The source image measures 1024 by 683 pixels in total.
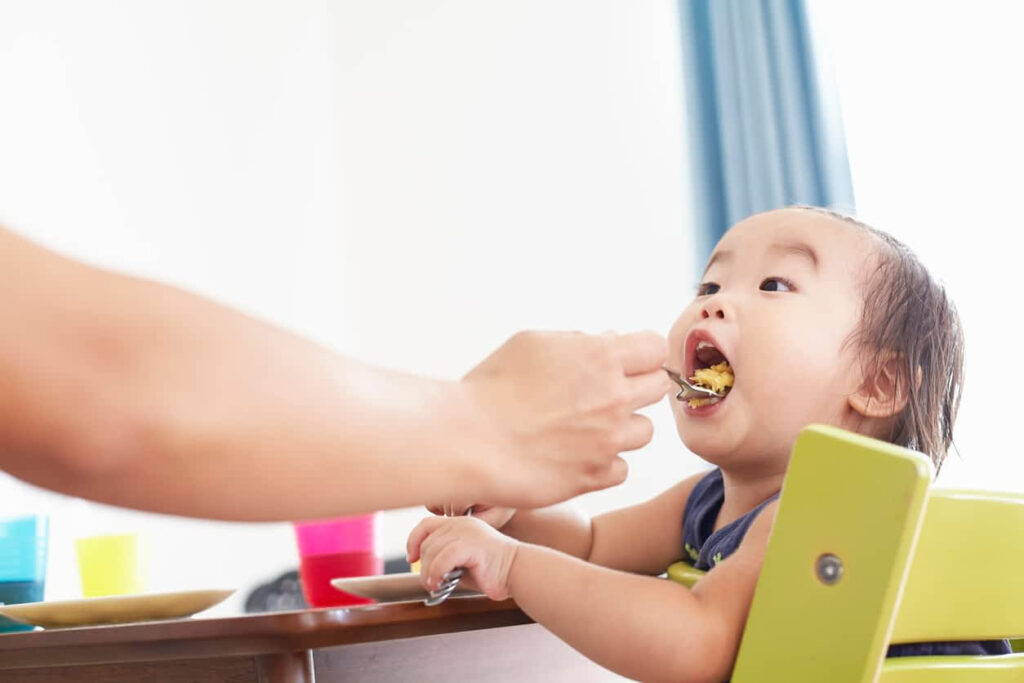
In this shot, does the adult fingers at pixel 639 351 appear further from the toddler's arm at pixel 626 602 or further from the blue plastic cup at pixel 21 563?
the blue plastic cup at pixel 21 563

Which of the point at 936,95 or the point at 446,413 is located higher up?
the point at 936,95

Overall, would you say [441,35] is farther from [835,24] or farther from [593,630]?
[593,630]

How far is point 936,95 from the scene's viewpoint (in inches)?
85.9

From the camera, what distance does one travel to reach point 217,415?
0.46 metres

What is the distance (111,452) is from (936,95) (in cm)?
210

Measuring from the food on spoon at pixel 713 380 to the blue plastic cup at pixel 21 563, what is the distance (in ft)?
2.41

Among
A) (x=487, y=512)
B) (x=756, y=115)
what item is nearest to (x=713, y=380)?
(x=487, y=512)

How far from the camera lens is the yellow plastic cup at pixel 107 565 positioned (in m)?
1.23

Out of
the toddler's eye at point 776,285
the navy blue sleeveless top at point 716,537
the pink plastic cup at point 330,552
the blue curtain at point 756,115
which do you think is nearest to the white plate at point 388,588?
the pink plastic cup at point 330,552

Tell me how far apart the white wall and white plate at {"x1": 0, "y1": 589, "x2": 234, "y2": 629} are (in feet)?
4.69

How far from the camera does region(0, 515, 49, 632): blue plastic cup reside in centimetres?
117

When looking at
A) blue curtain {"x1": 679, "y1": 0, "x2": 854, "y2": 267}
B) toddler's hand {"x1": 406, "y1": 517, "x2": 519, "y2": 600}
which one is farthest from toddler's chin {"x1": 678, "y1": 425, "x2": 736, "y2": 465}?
blue curtain {"x1": 679, "y1": 0, "x2": 854, "y2": 267}

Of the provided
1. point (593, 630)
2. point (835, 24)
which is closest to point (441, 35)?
point (835, 24)

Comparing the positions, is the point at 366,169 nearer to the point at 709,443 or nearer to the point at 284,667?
the point at 709,443
